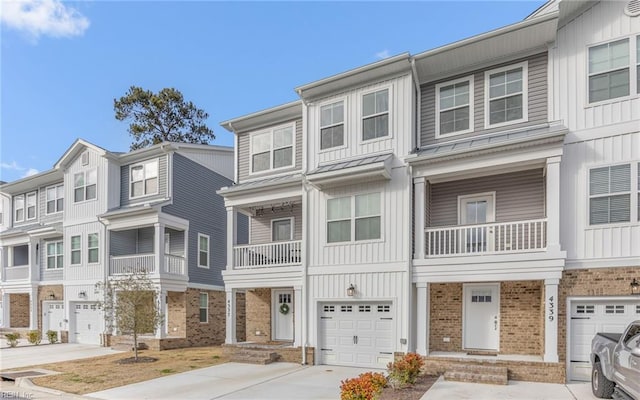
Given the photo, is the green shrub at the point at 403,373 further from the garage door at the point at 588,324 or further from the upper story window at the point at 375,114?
the upper story window at the point at 375,114

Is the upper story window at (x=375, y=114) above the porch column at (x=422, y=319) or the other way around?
above

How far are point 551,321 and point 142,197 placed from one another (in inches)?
671

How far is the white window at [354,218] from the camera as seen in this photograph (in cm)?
1283

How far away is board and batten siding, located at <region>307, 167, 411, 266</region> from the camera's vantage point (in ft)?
40.4

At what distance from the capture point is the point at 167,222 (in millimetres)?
18609

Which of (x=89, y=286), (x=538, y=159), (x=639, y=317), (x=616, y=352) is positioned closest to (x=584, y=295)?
(x=639, y=317)

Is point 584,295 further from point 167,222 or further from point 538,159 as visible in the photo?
point 167,222

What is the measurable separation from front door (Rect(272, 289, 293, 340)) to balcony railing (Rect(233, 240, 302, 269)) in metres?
1.85

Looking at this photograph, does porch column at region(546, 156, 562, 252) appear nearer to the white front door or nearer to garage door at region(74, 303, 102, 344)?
the white front door

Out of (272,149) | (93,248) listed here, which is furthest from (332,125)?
(93,248)

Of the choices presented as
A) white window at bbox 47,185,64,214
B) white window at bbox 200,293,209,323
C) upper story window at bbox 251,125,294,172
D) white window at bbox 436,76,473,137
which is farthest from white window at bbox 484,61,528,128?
white window at bbox 47,185,64,214

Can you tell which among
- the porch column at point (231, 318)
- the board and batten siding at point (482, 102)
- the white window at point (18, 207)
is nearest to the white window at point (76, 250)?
the white window at point (18, 207)

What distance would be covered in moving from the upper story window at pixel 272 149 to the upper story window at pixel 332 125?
160 cm

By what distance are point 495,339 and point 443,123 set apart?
20.6ft
